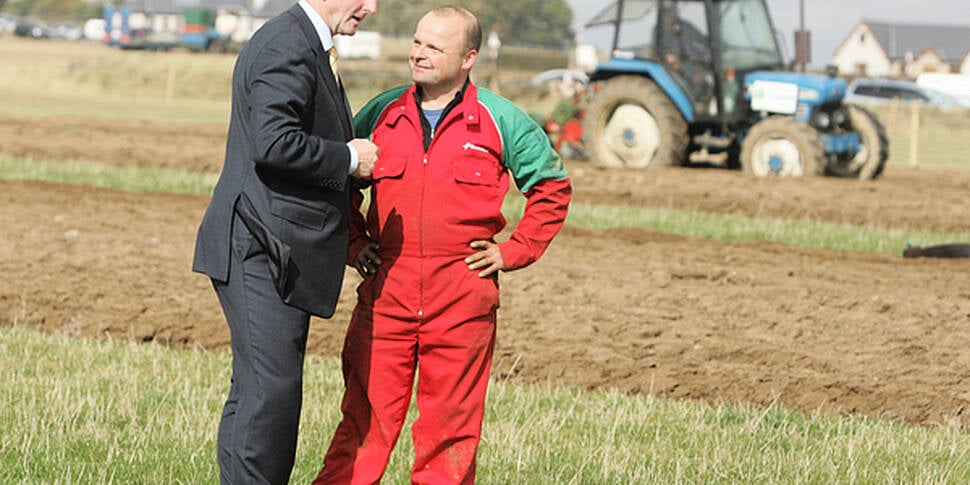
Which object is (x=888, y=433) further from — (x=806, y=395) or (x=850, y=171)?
(x=850, y=171)

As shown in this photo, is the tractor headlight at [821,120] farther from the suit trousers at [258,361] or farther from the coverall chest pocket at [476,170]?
the suit trousers at [258,361]

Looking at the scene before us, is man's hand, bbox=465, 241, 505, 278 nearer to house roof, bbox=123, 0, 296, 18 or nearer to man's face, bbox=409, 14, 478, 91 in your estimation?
man's face, bbox=409, 14, 478, 91

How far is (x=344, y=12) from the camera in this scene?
13.9ft

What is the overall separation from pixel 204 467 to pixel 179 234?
6918mm

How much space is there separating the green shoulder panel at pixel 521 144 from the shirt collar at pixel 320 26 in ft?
1.82

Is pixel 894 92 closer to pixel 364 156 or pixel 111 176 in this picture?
pixel 111 176

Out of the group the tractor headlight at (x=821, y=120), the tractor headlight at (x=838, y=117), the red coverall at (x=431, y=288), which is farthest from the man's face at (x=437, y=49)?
the tractor headlight at (x=838, y=117)

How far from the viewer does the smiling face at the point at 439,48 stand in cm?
440

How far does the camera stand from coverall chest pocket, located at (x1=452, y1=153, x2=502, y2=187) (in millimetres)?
4418

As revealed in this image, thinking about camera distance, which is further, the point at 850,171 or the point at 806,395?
the point at 850,171

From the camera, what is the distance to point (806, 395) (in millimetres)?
7105

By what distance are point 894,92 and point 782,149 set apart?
80.2 feet

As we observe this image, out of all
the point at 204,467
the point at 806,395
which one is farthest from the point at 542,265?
the point at 204,467

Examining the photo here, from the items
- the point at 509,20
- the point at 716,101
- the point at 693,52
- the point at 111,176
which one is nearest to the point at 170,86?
the point at 111,176
